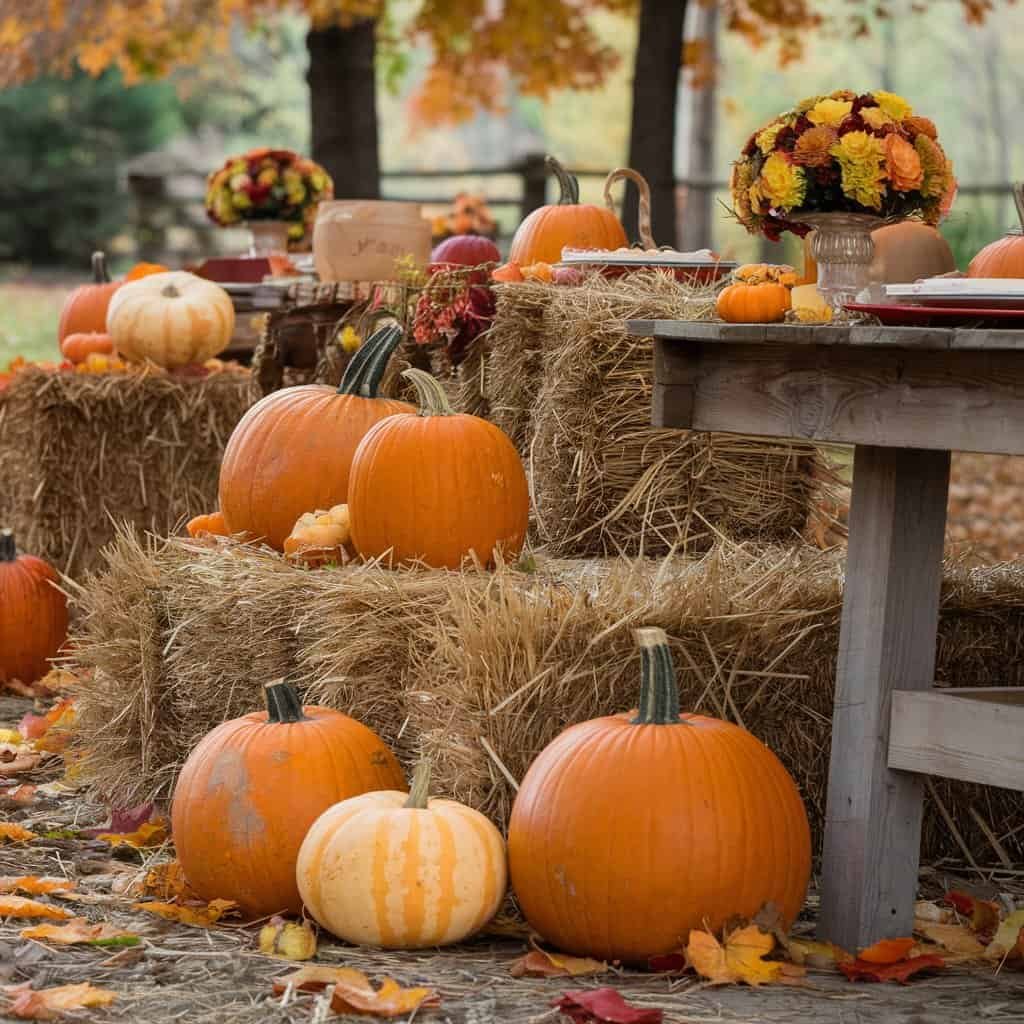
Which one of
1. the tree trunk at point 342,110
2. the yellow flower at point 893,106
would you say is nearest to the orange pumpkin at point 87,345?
the yellow flower at point 893,106

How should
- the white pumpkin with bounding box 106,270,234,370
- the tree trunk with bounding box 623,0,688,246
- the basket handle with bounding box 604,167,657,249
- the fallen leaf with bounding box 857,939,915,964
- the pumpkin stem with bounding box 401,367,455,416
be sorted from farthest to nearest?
1. the tree trunk with bounding box 623,0,688,246
2. the white pumpkin with bounding box 106,270,234,370
3. the basket handle with bounding box 604,167,657,249
4. the pumpkin stem with bounding box 401,367,455,416
5. the fallen leaf with bounding box 857,939,915,964

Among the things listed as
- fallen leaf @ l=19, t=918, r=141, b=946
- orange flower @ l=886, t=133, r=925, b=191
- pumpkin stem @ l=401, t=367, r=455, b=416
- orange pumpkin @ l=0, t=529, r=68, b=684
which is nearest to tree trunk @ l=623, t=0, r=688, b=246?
orange pumpkin @ l=0, t=529, r=68, b=684

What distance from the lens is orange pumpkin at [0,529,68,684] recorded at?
5.29 m

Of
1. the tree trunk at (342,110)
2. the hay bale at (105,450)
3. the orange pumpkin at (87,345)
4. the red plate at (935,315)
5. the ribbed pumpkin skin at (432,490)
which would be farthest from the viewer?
the tree trunk at (342,110)

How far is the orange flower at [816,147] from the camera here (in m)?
3.36

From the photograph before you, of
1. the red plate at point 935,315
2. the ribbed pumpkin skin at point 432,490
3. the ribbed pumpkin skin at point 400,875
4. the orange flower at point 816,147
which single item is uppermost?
the orange flower at point 816,147

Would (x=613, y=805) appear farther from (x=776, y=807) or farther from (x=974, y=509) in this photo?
(x=974, y=509)

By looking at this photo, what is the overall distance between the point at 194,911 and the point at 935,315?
1.67 metres

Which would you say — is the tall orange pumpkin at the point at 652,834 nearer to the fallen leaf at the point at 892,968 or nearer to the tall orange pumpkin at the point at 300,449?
the fallen leaf at the point at 892,968

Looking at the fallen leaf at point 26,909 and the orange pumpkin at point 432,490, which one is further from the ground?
the orange pumpkin at point 432,490

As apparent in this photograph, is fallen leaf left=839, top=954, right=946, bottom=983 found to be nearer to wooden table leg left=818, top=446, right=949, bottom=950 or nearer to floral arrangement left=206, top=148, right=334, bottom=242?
wooden table leg left=818, top=446, right=949, bottom=950

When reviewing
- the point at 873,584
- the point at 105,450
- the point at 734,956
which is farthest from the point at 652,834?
the point at 105,450

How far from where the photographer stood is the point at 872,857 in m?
2.94

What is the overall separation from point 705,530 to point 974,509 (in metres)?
6.16
